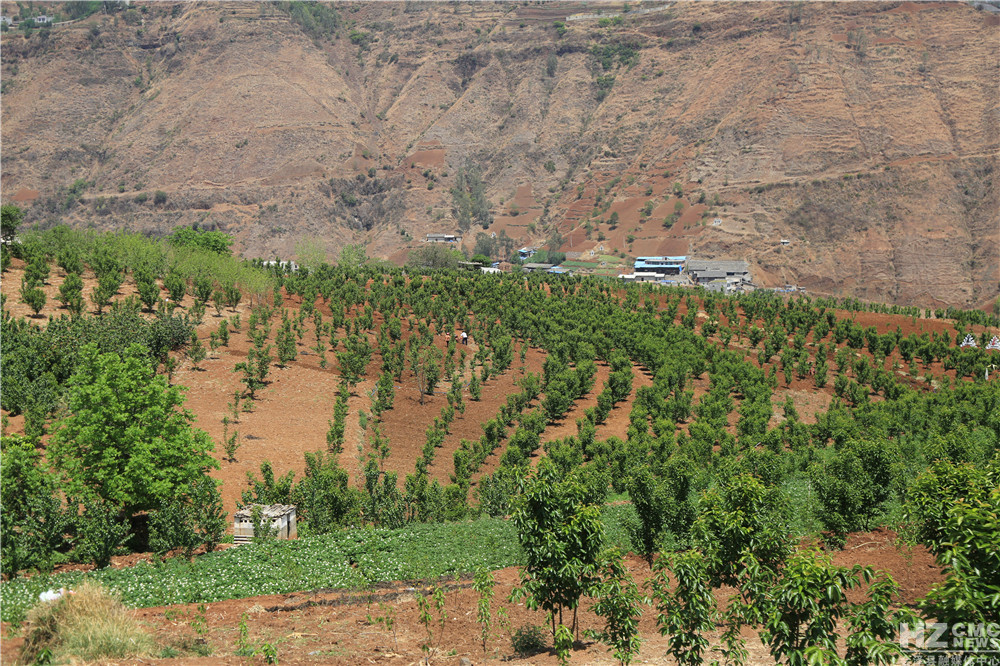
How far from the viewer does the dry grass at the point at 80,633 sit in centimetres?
985

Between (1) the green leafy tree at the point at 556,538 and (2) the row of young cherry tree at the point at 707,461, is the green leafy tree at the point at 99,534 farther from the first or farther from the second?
(1) the green leafy tree at the point at 556,538

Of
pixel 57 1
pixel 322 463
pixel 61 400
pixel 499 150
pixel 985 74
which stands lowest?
pixel 322 463

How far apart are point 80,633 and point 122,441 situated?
5.70 metres

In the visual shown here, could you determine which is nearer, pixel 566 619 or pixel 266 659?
pixel 266 659

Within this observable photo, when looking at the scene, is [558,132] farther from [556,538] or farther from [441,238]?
[556,538]

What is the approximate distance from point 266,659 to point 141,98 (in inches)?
5084

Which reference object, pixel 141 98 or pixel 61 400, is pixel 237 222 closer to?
pixel 141 98

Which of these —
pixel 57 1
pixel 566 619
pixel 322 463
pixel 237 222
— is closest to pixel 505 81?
pixel 237 222

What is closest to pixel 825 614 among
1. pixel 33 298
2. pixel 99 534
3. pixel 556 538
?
pixel 556 538

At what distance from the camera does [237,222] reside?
100 metres

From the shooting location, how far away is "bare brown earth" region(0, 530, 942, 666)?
35.7ft

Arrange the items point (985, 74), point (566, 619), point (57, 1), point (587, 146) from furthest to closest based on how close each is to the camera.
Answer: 1. point (57, 1)
2. point (587, 146)
3. point (985, 74)
4. point (566, 619)

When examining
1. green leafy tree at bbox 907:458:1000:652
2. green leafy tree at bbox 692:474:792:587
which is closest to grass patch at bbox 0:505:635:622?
green leafy tree at bbox 692:474:792:587

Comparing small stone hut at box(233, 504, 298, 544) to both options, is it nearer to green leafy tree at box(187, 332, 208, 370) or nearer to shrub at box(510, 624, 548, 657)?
shrub at box(510, 624, 548, 657)
